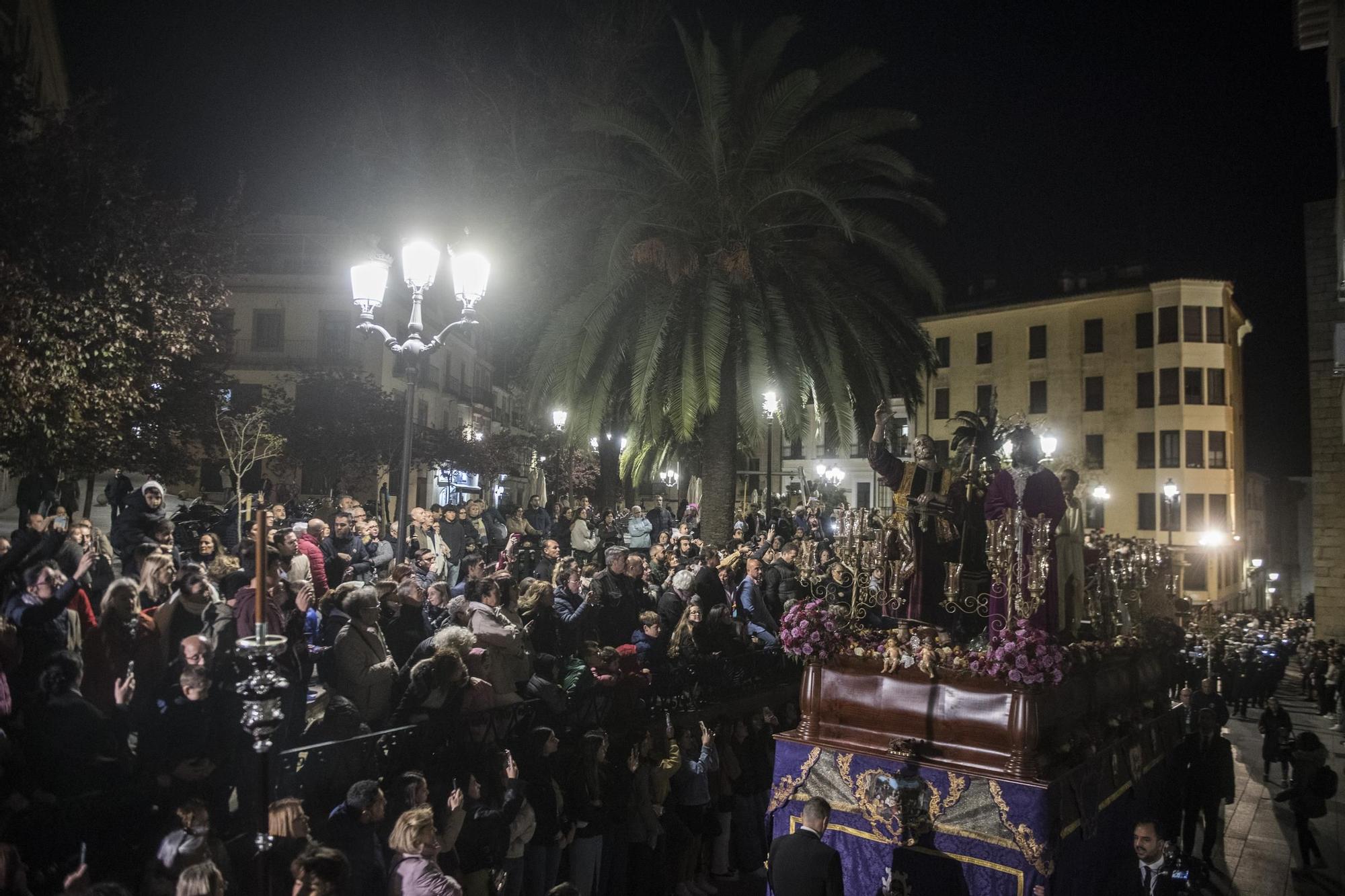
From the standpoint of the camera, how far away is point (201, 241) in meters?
19.1

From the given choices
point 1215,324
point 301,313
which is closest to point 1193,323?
point 1215,324

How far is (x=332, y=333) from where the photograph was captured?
128 feet

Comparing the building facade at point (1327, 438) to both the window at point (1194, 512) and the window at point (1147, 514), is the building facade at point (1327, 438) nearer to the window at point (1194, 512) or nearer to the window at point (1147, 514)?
the window at point (1194, 512)

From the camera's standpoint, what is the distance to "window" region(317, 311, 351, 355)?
38906 millimetres

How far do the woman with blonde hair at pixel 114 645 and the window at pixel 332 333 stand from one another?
33.2 metres

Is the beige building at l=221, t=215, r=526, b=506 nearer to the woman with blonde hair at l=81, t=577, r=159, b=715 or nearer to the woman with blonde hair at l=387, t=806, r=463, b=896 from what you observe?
the woman with blonde hair at l=81, t=577, r=159, b=715

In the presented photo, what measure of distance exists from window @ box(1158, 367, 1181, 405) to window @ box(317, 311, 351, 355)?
3969 cm

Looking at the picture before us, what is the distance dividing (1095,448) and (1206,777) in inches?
1711

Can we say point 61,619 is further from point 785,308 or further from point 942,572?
point 785,308

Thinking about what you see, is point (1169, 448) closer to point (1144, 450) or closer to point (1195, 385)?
point (1144, 450)

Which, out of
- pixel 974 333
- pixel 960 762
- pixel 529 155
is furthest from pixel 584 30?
pixel 974 333

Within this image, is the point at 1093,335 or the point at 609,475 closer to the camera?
the point at 609,475

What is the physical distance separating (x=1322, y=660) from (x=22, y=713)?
83.9 ft

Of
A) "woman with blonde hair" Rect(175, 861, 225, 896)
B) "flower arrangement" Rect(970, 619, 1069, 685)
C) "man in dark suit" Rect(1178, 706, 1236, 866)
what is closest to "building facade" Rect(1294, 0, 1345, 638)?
"man in dark suit" Rect(1178, 706, 1236, 866)
